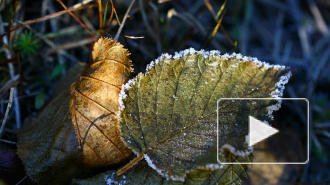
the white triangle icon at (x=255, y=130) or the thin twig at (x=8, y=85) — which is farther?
the thin twig at (x=8, y=85)

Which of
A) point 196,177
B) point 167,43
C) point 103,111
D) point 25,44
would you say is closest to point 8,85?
Result: point 25,44

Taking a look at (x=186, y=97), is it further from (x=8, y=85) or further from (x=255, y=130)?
(x=8, y=85)

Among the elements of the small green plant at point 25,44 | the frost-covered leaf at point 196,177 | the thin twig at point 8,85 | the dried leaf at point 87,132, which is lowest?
the frost-covered leaf at point 196,177

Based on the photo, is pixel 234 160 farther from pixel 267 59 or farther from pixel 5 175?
pixel 267 59
